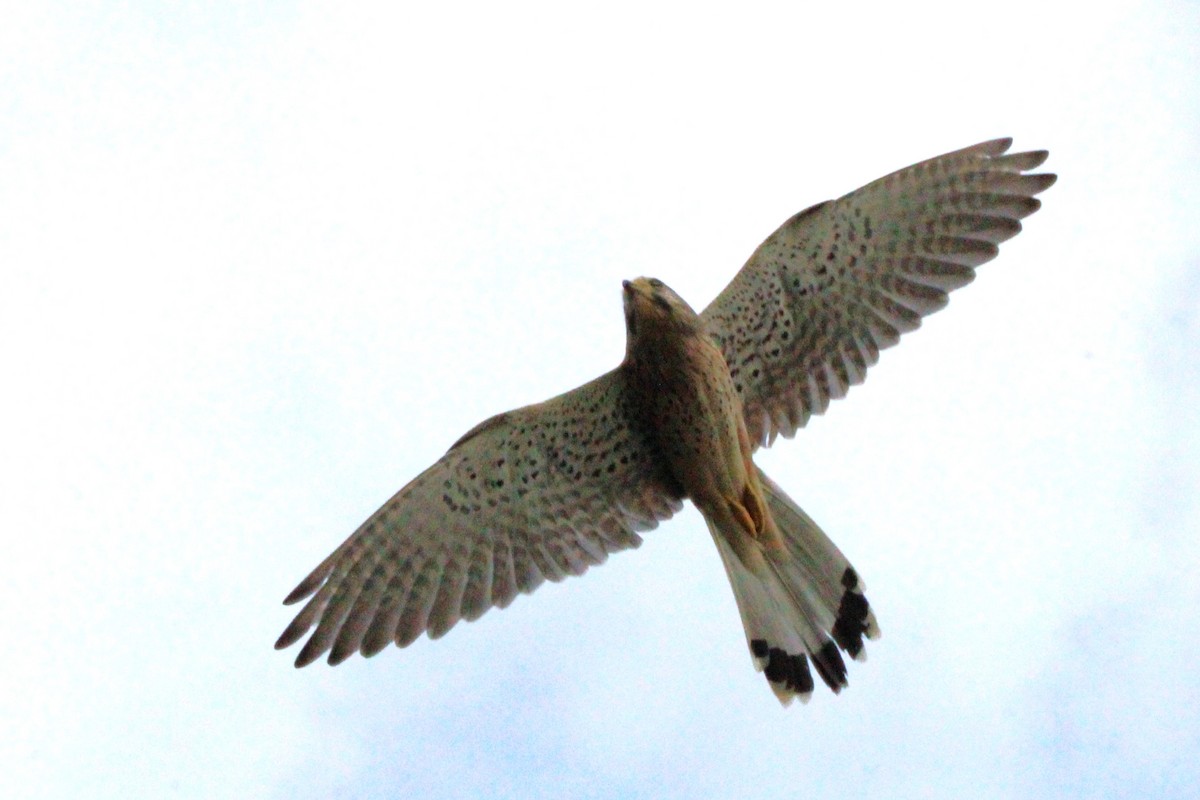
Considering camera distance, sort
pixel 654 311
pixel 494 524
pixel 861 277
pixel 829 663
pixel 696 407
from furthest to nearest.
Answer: pixel 861 277 → pixel 494 524 → pixel 829 663 → pixel 696 407 → pixel 654 311

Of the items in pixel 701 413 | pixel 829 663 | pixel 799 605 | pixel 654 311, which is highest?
pixel 654 311

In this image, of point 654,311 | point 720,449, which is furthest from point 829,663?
point 654,311

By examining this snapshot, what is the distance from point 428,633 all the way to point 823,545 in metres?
2.31

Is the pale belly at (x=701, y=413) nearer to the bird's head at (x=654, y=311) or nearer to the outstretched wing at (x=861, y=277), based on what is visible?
the bird's head at (x=654, y=311)

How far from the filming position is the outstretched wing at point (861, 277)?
8.38 metres

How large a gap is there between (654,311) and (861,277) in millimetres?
1461

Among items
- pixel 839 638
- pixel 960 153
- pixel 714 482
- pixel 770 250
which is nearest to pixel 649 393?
pixel 714 482

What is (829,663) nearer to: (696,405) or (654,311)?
(696,405)

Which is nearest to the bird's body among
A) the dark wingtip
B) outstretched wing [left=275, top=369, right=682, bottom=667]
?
outstretched wing [left=275, top=369, right=682, bottom=667]

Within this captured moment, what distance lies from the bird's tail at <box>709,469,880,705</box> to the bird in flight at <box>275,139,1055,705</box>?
10 millimetres

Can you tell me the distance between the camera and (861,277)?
8492 mm

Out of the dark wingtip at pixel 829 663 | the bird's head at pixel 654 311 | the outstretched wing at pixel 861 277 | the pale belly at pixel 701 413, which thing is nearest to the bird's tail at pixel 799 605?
the dark wingtip at pixel 829 663

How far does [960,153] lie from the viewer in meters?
8.43

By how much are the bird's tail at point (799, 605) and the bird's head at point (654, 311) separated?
3.28ft
